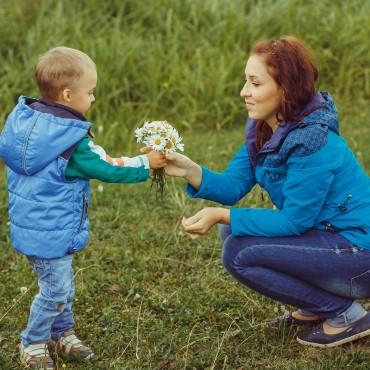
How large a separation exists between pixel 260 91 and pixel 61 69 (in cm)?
82

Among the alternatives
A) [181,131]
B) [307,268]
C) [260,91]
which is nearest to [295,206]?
[307,268]

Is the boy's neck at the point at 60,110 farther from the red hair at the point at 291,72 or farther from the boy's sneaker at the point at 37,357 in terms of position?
the boy's sneaker at the point at 37,357

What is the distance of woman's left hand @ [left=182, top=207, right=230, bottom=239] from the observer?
3453mm

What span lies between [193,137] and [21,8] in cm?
233

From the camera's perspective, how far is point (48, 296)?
134 inches

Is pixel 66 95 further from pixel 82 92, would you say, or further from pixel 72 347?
pixel 72 347

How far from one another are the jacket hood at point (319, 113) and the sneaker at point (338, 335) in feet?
2.76

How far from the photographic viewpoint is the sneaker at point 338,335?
11.8 feet

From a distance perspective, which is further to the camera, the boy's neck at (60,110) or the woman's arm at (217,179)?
the woman's arm at (217,179)

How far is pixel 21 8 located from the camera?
7879 mm

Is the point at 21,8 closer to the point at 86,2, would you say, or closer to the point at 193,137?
the point at 86,2

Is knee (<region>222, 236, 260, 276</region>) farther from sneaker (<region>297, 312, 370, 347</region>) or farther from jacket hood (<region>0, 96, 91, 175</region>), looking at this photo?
jacket hood (<region>0, 96, 91, 175</region>)

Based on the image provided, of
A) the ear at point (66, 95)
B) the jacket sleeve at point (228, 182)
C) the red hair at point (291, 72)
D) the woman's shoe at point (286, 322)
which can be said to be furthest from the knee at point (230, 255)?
the ear at point (66, 95)

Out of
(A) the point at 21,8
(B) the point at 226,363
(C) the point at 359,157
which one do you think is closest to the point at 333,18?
(C) the point at 359,157
